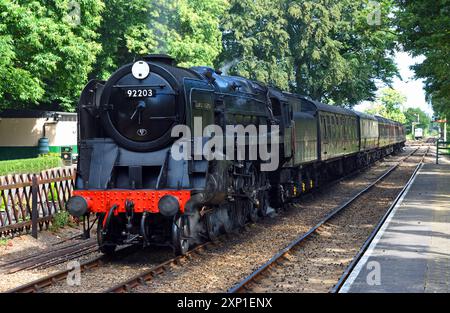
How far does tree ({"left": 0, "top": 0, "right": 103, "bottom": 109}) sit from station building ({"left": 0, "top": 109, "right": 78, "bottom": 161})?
4.44m

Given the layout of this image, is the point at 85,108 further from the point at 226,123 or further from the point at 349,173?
the point at 349,173

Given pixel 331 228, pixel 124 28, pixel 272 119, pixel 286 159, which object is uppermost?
pixel 124 28

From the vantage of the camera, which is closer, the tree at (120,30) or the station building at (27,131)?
the tree at (120,30)

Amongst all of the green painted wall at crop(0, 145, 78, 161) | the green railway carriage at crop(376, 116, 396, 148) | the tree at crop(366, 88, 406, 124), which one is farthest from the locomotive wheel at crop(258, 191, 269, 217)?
the tree at crop(366, 88, 406, 124)

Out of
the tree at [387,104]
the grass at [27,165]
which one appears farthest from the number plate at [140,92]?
the tree at [387,104]

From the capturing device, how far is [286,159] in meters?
17.0

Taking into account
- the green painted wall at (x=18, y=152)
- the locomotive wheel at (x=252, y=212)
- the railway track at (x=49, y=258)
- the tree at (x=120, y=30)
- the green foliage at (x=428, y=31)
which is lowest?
the railway track at (x=49, y=258)

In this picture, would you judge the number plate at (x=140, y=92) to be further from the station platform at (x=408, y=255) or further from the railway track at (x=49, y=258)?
the station platform at (x=408, y=255)

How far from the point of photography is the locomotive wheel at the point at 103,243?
11.1m

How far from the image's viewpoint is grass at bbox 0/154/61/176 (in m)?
24.5

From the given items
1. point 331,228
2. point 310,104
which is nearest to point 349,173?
point 310,104

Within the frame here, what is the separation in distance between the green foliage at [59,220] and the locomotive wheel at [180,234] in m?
4.67

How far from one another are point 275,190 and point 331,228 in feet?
8.80

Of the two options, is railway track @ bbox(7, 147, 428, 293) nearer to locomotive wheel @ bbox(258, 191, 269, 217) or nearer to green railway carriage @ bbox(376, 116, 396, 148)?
locomotive wheel @ bbox(258, 191, 269, 217)
